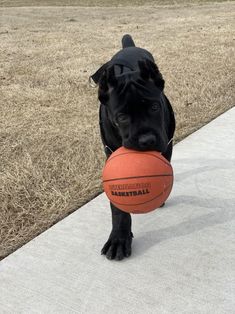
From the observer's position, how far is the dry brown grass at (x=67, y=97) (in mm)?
4162

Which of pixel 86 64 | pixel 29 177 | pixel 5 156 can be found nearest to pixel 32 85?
pixel 86 64

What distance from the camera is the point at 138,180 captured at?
2850 mm

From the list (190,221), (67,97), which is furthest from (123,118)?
(67,97)

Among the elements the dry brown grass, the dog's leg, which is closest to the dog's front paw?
the dog's leg

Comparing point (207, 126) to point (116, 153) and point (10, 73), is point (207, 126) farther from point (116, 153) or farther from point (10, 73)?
point (10, 73)

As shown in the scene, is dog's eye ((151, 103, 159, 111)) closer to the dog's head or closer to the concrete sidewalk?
the dog's head

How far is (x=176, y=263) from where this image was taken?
319 cm

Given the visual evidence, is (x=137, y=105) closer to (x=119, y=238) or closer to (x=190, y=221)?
(x=119, y=238)

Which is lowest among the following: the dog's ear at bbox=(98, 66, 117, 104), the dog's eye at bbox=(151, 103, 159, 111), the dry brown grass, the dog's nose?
the dry brown grass

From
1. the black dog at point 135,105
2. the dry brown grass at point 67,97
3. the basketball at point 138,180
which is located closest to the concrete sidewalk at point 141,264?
the dry brown grass at point 67,97

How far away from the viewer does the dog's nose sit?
275cm

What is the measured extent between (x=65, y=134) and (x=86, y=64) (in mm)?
3806

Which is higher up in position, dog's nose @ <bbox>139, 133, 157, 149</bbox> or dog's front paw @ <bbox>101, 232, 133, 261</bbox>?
dog's nose @ <bbox>139, 133, 157, 149</bbox>

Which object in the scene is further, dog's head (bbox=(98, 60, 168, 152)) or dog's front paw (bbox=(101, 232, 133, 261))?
dog's front paw (bbox=(101, 232, 133, 261))
